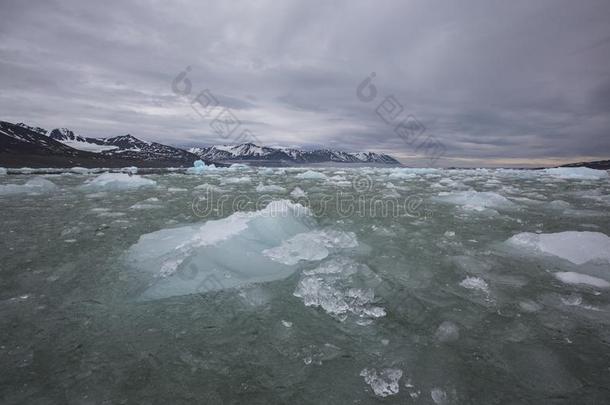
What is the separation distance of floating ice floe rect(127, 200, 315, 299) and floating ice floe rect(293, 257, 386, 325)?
1.67 feet

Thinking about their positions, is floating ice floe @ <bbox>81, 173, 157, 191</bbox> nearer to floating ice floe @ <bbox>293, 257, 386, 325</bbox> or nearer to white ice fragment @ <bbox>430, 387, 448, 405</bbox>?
floating ice floe @ <bbox>293, 257, 386, 325</bbox>

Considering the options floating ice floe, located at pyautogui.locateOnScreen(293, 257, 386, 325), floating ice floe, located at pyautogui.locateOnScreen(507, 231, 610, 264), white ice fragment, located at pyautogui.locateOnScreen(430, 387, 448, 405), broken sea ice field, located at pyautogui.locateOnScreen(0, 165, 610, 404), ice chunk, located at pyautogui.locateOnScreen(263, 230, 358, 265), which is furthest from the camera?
ice chunk, located at pyautogui.locateOnScreen(263, 230, 358, 265)

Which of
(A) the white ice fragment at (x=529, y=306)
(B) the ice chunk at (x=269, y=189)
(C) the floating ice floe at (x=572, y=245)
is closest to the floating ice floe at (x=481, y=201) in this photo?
(C) the floating ice floe at (x=572, y=245)

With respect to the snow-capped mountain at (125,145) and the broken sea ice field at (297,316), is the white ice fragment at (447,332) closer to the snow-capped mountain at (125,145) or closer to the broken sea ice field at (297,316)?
the broken sea ice field at (297,316)

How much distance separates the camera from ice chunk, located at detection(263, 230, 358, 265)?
4.69 meters

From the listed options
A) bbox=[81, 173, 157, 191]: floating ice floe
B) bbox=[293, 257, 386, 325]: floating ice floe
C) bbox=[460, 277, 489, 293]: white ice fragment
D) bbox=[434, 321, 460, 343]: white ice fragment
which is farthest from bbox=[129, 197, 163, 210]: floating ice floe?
bbox=[434, 321, 460, 343]: white ice fragment

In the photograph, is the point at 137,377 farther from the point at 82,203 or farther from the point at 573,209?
the point at 573,209

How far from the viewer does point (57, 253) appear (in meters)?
4.70

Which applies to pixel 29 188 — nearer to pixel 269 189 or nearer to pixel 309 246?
pixel 269 189

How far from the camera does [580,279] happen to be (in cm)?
394

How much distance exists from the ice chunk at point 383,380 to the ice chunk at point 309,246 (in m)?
2.33

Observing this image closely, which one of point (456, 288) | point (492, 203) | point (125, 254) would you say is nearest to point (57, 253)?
point (125, 254)

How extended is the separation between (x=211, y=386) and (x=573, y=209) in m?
11.5

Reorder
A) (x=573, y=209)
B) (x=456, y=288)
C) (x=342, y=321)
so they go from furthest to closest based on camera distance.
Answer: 1. (x=573, y=209)
2. (x=456, y=288)
3. (x=342, y=321)
